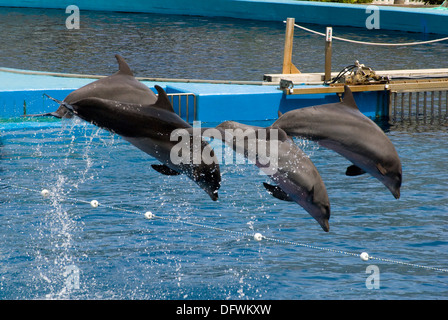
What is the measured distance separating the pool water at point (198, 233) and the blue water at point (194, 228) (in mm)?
25

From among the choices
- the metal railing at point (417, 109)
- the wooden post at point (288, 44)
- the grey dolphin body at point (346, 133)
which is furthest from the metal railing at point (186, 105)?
the grey dolphin body at point (346, 133)

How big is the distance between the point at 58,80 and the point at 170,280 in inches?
397

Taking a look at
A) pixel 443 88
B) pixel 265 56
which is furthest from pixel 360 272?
pixel 265 56

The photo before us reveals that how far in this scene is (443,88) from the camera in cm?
1848

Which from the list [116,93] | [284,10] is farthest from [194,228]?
[284,10]

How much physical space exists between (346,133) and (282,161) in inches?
20.8

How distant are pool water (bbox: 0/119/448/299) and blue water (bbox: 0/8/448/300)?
0.03 metres

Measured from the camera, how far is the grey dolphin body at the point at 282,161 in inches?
220

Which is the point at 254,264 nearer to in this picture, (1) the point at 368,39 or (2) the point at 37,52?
(2) the point at 37,52

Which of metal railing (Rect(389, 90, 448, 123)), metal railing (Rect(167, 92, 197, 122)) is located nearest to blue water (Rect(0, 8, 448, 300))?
Answer: metal railing (Rect(389, 90, 448, 123))

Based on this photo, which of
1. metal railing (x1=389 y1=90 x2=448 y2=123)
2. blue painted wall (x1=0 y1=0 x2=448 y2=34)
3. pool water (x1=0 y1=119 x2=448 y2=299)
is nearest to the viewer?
pool water (x1=0 y1=119 x2=448 y2=299)

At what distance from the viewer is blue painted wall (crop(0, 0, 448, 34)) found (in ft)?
109

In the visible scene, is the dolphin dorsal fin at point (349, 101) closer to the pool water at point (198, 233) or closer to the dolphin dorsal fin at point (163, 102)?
the dolphin dorsal fin at point (163, 102)

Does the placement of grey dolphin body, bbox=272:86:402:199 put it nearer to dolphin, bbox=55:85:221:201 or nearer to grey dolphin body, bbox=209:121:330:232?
grey dolphin body, bbox=209:121:330:232
